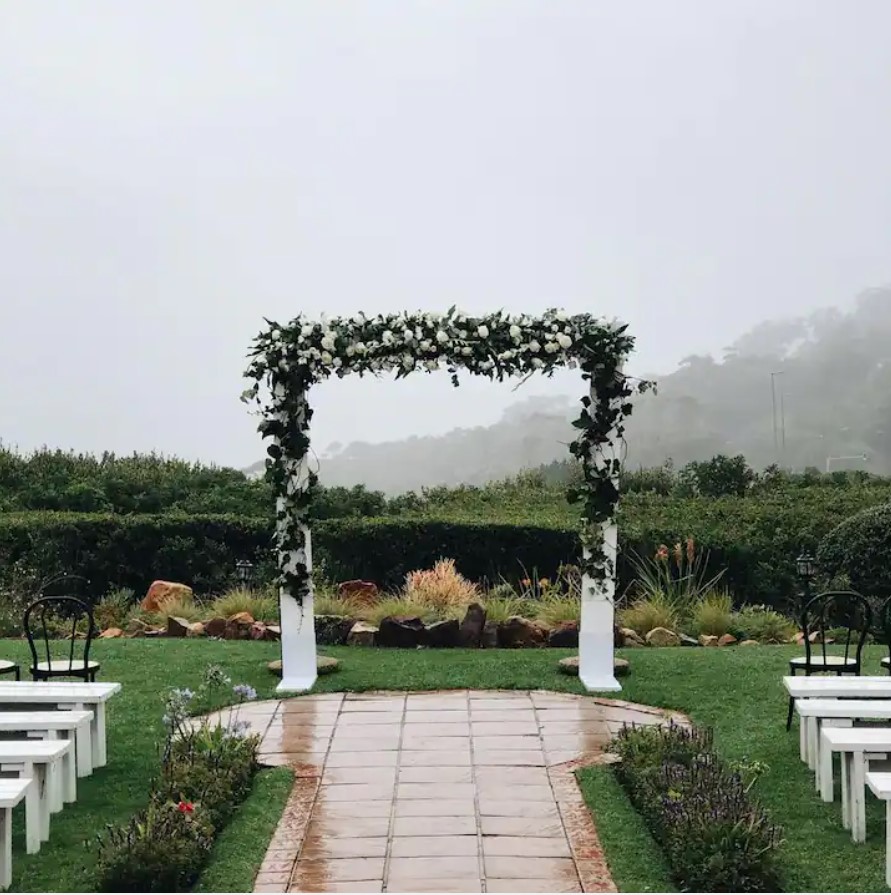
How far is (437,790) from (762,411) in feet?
65.3

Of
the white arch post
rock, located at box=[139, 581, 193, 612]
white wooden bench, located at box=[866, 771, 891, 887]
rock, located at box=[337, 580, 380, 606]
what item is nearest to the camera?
white wooden bench, located at box=[866, 771, 891, 887]

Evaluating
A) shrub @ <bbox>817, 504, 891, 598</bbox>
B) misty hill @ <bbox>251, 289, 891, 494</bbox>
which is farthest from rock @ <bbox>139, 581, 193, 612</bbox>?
misty hill @ <bbox>251, 289, 891, 494</bbox>

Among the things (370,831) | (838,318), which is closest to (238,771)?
(370,831)

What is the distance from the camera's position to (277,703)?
721cm

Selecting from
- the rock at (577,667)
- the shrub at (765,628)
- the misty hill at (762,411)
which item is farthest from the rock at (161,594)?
the misty hill at (762,411)

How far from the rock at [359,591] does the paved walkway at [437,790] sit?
3.14 meters

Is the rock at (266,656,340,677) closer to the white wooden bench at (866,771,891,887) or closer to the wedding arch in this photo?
the wedding arch

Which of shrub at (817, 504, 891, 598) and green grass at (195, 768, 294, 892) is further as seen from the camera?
shrub at (817, 504, 891, 598)

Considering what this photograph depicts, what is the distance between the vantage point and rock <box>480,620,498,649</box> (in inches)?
367

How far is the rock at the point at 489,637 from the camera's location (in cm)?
932

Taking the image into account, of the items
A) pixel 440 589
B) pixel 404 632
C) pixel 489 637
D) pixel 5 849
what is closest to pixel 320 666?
pixel 404 632

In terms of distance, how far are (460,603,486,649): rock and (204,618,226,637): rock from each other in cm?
213

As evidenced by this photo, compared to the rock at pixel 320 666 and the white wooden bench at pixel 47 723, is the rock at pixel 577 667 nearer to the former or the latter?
the rock at pixel 320 666

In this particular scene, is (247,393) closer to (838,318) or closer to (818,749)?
(818,749)
